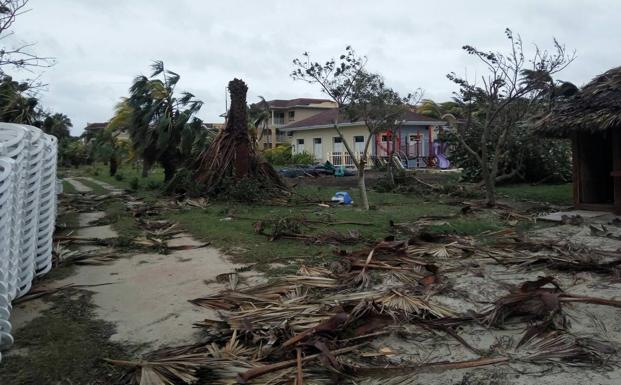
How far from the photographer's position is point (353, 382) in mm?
3498

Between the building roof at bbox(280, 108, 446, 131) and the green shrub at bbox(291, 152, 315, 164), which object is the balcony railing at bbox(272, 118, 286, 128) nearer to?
the building roof at bbox(280, 108, 446, 131)

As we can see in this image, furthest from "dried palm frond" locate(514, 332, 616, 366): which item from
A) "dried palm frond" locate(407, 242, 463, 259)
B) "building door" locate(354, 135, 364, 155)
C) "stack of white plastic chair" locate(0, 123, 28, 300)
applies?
"building door" locate(354, 135, 364, 155)

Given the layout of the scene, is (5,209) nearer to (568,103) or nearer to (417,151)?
(568,103)

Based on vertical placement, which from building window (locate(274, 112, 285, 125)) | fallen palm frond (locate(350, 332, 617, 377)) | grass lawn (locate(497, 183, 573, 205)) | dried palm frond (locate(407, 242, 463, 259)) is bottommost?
fallen palm frond (locate(350, 332, 617, 377))

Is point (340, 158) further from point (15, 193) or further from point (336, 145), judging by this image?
point (15, 193)

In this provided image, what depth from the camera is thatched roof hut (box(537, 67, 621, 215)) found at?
1088 cm

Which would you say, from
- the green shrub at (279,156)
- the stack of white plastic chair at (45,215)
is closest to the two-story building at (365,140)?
the green shrub at (279,156)

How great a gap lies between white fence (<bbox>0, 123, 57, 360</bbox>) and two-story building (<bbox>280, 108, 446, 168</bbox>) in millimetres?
24905

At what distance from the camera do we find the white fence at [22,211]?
3.88m

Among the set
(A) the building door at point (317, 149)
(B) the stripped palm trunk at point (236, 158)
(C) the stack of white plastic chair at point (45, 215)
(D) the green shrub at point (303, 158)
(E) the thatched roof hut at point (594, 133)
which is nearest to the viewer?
(C) the stack of white plastic chair at point (45, 215)

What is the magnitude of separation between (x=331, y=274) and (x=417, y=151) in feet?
93.4

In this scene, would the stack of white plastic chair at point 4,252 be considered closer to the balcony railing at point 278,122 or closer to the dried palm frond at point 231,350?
the dried palm frond at point 231,350

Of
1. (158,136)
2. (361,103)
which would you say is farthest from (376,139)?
(361,103)

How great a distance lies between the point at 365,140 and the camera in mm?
34562
